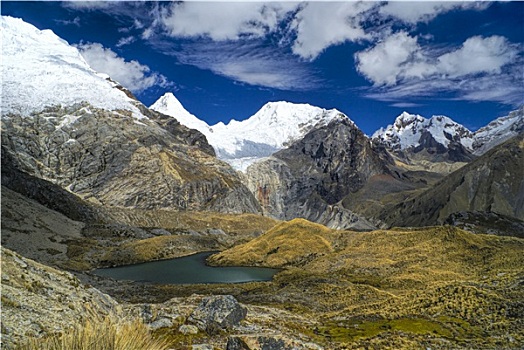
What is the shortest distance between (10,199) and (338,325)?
487 feet

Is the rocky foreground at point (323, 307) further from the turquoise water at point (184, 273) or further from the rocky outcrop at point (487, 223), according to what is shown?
the rocky outcrop at point (487, 223)

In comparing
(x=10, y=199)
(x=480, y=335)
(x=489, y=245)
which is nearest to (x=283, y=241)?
(x=489, y=245)

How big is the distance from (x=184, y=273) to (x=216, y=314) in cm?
9349

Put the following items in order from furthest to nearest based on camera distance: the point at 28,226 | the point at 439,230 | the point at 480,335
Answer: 1. the point at 28,226
2. the point at 439,230
3. the point at 480,335

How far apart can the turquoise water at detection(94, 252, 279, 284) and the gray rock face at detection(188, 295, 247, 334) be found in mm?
73085

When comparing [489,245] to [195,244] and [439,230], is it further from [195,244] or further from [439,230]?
[195,244]

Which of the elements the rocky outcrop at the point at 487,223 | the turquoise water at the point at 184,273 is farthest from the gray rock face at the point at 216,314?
the rocky outcrop at the point at 487,223

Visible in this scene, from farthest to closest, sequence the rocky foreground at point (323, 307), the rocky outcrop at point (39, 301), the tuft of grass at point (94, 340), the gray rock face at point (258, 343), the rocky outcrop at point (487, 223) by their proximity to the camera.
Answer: the rocky outcrop at point (487, 223) → the rocky foreground at point (323, 307) → the gray rock face at point (258, 343) → the rocky outcrop at point (39, 301) → the tuft of grass at point (94, 340)

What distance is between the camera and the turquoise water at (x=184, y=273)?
10831 cm

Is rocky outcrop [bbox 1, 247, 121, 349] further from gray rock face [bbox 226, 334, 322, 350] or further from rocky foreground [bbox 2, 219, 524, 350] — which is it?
gray rock face [bbox 226, 334, 322, 350]

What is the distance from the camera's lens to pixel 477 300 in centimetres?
3775

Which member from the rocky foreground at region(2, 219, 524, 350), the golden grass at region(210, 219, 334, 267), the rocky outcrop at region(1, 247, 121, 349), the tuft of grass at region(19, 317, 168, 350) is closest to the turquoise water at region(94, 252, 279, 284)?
the golden grass at region(210, 219, 334, 267)

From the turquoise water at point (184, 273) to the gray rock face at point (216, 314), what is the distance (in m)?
73.1

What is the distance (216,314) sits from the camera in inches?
1227
